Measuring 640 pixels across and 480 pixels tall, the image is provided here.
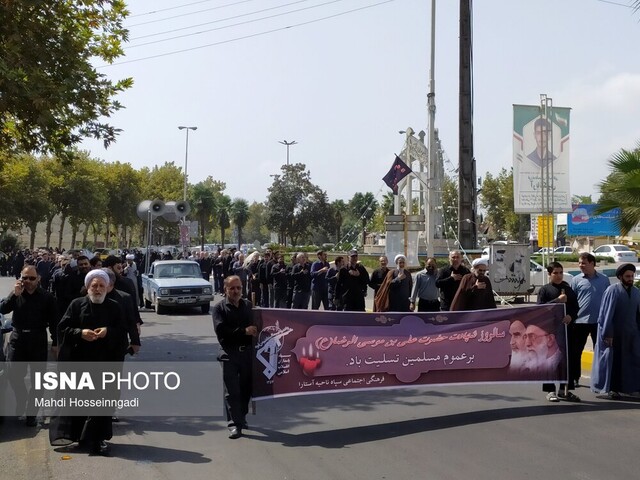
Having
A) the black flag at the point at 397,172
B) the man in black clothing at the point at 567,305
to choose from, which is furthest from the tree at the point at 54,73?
the black flag at the point at 397,172

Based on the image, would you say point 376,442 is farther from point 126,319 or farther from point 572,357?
point 572,357

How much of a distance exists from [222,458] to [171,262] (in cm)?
1778

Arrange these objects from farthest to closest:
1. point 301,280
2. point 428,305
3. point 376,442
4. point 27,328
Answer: point 301,280 → point 428,305 → point 27,328 → point 376,442

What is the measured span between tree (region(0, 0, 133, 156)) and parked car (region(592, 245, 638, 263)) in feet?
148

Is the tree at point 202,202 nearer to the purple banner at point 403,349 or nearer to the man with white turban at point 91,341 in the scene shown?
the purple banner at point 403,349

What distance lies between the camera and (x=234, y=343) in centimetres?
778

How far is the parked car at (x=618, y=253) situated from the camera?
52781mm

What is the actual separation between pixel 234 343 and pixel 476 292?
369cm

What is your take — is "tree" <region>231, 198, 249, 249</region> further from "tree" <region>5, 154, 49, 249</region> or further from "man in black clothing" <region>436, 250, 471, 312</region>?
"man in black clothing" <region>436, 250, 471, 312</region>

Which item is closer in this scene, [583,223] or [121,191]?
[583,223]

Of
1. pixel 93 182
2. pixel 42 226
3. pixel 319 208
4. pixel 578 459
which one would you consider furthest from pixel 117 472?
pixel 42 226

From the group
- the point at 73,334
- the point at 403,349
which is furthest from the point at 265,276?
the point at 73,334

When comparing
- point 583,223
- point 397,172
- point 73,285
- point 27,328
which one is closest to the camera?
point 27,328

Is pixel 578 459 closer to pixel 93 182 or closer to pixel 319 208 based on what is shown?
pixel 93 182
